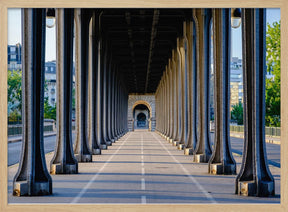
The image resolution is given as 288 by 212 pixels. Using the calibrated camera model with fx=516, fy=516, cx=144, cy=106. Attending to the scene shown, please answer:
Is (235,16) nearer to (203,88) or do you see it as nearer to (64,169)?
(64,169)

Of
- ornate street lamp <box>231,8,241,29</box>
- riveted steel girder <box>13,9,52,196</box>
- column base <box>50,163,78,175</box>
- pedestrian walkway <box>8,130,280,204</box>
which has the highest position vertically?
ornate street lamp <box>231,8,241,29</box>

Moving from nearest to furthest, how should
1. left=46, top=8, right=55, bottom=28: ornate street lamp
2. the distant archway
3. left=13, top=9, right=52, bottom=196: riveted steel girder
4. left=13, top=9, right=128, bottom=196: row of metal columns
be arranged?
left=13, top=9, right=52, bottom=196: riveted steel girder
left=13, top=9, right=128, bottom=196: row of metal columns
left=46, top=8, right=55, bottom=28: ornate street lamp
the distant archway

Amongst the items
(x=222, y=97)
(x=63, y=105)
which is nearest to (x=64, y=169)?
(x=63, y=105)

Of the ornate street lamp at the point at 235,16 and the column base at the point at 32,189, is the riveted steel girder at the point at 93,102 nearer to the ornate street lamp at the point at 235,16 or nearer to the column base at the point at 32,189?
the ornate street lamp at the point at 235,16

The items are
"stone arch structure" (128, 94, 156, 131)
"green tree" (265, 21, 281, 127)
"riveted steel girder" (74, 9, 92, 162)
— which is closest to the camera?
"riveted steel girder" (74, 9, 92, 162)

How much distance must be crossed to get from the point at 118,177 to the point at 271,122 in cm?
4573

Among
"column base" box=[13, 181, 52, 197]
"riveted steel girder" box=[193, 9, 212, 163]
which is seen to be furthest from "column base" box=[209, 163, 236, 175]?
"column base" box=[13, 181, 52, 197]

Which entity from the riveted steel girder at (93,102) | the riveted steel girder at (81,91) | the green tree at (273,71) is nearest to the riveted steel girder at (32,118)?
the riveted steel girder at (81,91)

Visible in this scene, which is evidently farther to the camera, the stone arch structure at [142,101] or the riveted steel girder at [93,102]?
the stone arch structure at [142,101]

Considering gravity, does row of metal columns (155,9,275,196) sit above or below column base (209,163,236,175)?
above

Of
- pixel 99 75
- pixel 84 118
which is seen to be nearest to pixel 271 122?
pixel 99 75

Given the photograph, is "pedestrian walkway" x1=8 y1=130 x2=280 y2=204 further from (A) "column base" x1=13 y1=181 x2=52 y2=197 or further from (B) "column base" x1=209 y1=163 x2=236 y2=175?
(B) "column base" x1=209 y1=163 x2=236 y2=175

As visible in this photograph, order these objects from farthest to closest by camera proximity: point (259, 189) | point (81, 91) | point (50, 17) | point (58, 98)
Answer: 1. point (81, 91)
2. point (58, 98)
3. point (50, 17)
4. point (259, 189)

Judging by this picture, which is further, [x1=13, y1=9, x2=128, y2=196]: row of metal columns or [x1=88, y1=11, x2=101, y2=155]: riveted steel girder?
[x1=88, y1=11, x2=101, y2=155]: riveted steel girder
